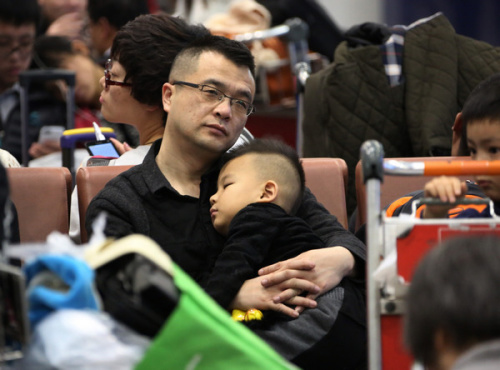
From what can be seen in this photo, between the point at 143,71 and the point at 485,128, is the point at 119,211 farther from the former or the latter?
the point at 485,128

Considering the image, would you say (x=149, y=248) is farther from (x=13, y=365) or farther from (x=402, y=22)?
(x=402, y=22)

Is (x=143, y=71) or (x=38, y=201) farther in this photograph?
(x=143, y=71)

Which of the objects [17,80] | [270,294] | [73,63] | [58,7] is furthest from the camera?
[58,7]

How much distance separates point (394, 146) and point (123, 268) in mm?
2487

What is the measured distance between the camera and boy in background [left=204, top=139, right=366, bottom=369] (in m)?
2.20

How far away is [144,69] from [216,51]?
1.34 ft

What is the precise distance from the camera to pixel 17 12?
14.3ft

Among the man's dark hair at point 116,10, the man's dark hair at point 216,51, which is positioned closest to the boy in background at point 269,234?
the man's dark hair at point 216,51

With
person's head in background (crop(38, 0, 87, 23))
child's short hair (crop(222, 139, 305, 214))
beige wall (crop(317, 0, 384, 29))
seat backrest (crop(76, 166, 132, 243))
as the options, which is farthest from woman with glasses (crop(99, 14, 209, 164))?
beige wall (crop(317, 0, 384, 29))

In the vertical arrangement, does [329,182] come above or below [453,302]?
below

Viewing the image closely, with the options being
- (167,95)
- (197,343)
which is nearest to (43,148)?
(167,95)

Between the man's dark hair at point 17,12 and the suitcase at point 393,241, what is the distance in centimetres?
293

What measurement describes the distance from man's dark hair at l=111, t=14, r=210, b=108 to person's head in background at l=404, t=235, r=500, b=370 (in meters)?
1.63

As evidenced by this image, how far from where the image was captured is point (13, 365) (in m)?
1.51
